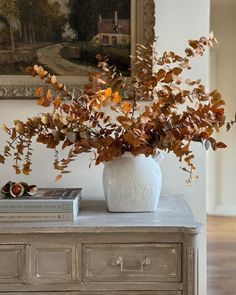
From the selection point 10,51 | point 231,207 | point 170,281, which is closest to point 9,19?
point 10,51

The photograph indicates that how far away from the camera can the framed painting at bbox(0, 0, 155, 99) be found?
5.87 ft

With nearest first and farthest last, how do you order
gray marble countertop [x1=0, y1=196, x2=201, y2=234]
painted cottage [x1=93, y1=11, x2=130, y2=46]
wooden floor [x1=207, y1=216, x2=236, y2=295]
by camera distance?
gray marble countertop [x1=0, y1=196, x2=201, y2=234], painted cottage [x1=93, y1=11, x2=130, y2=46], wooden floor [x1=207, y1=216, x2=236, y2=295]

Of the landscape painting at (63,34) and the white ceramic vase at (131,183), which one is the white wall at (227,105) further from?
the white ceramic vase at (131,183)

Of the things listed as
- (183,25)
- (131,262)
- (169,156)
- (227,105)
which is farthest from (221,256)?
(131,262)

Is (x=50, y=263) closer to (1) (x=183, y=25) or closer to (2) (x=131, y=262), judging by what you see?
(2) (x=131, y=262)

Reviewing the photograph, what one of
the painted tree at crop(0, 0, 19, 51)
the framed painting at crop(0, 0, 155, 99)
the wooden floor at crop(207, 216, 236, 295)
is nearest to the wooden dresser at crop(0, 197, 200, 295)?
the framed painting at crop(0, 0, 155, 99)

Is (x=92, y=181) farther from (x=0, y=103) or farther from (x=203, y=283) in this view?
(x=203, y=283)

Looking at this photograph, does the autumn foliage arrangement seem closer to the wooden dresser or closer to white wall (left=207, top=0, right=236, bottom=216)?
the wooden dresser

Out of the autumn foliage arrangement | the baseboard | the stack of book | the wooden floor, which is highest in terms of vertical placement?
the autumn foliage arrangement

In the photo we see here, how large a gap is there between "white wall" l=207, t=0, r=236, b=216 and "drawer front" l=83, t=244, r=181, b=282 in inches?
153

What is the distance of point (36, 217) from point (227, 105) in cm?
403

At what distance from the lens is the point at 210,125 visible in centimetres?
138

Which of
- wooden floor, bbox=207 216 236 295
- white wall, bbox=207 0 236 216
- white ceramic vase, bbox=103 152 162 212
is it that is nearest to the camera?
white ceramic vase, bbox=103 152 162 212

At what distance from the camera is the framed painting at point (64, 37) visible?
179 centimetres
